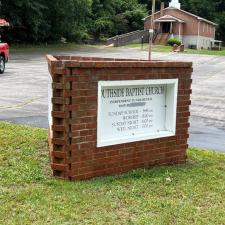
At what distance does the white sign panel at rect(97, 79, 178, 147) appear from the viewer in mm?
6191

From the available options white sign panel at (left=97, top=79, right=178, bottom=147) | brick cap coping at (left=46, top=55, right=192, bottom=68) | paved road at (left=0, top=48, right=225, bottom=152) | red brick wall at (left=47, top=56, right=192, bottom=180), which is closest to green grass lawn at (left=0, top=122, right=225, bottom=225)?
red brick wall at (left=47, top=56, right=192, bottom=180)

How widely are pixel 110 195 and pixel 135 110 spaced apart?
1534mm

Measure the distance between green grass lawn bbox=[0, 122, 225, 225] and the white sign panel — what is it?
1.63 feet

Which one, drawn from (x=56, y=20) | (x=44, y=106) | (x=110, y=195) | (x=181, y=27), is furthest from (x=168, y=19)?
(x=110, y=195)

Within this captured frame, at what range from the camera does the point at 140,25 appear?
261 feet

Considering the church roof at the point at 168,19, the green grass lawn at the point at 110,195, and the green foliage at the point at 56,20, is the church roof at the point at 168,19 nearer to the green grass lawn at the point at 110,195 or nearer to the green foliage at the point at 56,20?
the green foliage at the point at 56,20

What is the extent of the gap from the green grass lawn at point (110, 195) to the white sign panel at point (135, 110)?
19.5 inches

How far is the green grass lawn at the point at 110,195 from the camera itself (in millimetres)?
4734

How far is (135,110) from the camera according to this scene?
660 centimetres

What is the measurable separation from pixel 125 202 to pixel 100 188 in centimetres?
Result: 48

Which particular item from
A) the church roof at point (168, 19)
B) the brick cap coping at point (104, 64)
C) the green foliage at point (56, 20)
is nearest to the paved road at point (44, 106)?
the brick cap coping at point (104, 64)

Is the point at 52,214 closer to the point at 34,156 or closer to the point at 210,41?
the point at 34,156

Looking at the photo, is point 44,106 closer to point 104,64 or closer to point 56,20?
point 104,64

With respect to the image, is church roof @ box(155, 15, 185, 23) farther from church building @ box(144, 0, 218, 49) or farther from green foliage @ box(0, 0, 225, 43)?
green foliage @ box(0, 0, 225, 43)
